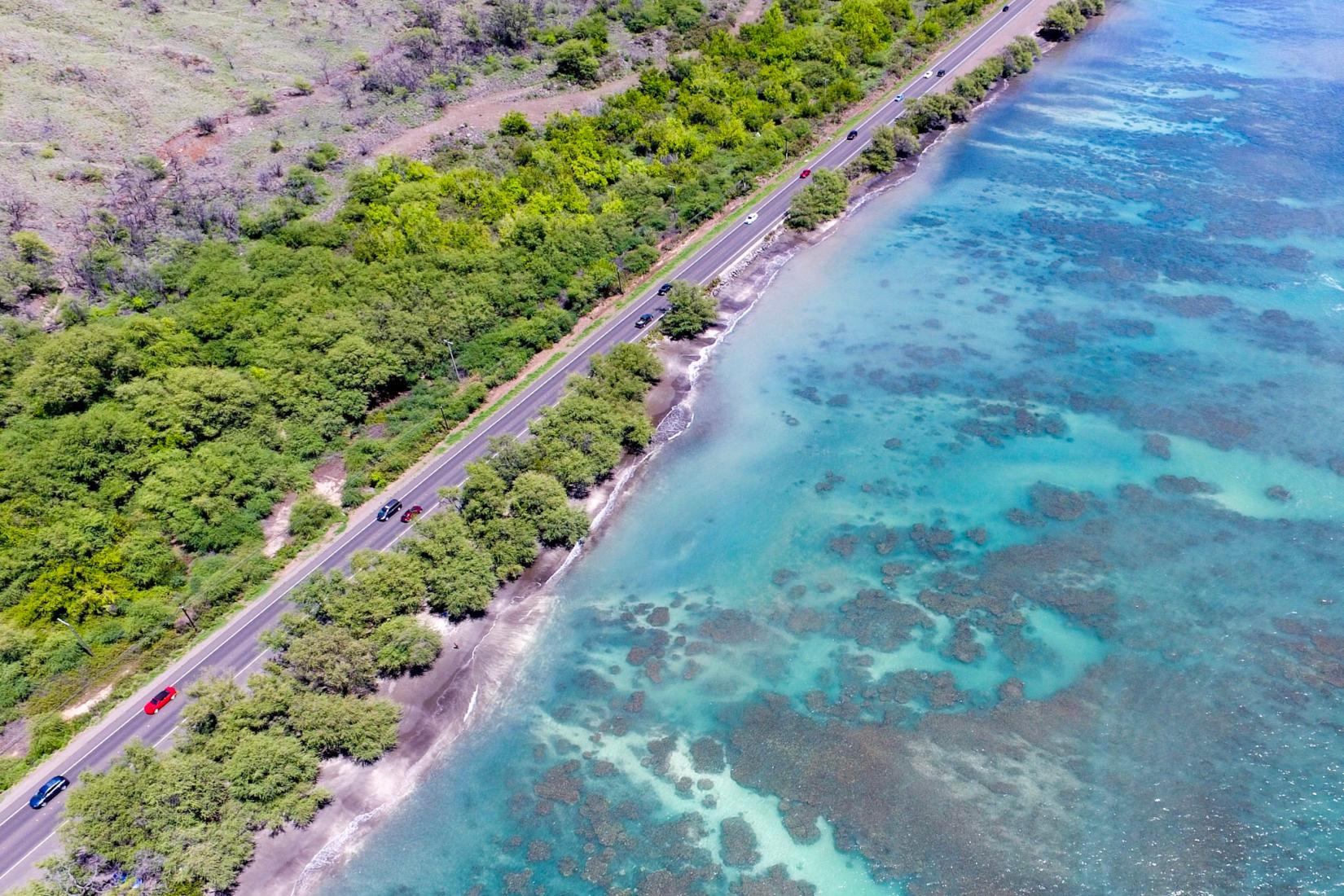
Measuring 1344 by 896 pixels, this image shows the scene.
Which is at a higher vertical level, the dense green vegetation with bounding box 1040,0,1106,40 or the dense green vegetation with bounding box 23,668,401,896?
the dense green vegetation with bounding box 1040,0,1106,40

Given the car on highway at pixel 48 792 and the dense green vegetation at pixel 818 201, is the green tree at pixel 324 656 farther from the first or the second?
the dense green vegetation at pixel 818 201

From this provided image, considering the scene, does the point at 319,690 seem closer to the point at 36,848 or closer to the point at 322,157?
the point at 36,848

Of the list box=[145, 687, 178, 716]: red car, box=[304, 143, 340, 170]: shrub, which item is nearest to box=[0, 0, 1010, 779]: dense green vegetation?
box=[304, 143, 340, 170]: shrub

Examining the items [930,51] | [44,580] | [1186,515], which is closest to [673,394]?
[1186,515]

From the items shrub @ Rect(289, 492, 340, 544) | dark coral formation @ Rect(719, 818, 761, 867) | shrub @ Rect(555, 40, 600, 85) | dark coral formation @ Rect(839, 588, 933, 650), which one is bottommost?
dark coral formation @ Rect(719, 818, 761, 867)

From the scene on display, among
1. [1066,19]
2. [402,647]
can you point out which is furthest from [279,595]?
[1066,19]

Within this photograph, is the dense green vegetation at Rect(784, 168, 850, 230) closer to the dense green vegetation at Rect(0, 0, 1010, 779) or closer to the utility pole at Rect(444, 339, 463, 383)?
the dense green vegetation at Rect(0, 0, 1010, 779)

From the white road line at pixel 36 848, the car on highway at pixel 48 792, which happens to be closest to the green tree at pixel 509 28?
the car on highway at pixel 48 792
